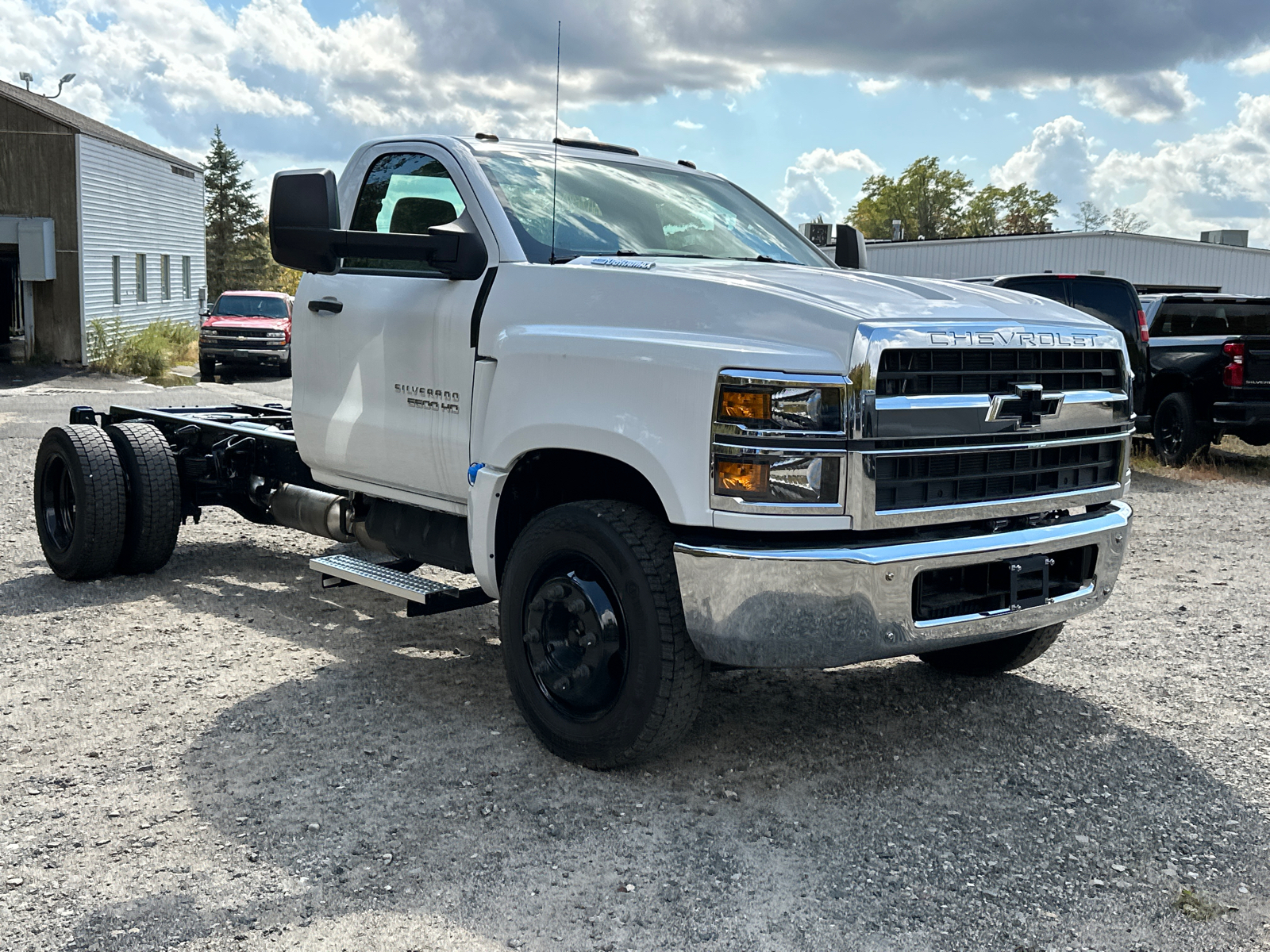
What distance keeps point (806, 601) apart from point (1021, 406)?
0.98 metres

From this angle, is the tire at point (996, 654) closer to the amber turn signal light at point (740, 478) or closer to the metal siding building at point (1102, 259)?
the amber turn signal light at point (740, 478)

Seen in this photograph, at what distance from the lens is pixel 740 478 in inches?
141

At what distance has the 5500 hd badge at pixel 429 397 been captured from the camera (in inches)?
182

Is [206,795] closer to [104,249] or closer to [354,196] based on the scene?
[354,196]

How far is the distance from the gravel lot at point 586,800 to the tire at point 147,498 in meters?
0.59

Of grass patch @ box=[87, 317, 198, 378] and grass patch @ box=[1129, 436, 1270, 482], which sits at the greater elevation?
grass patch @ box=[87, 317, 198, 378]

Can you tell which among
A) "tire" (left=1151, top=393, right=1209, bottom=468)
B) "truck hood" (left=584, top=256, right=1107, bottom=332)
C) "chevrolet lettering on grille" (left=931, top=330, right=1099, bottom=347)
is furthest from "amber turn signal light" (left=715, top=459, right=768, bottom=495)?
"tire" (left=1151, top=393, right=1209, bottom=468)

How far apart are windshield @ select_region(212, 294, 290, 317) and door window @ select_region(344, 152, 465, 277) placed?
75.0 ft

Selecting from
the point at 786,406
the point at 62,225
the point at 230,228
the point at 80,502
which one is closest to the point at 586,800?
the point at 786,406

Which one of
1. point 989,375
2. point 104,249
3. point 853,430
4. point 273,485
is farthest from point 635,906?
point 104,249

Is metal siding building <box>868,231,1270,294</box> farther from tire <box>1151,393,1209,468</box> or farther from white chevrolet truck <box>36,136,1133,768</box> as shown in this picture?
white chevrolet truck <box>36,136,1133,768</box>

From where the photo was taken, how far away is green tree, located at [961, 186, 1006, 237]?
92125 millimetres

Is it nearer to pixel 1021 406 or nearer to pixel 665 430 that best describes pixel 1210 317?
pixel 1021 406

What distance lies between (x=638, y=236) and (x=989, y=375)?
1569 millimetres
